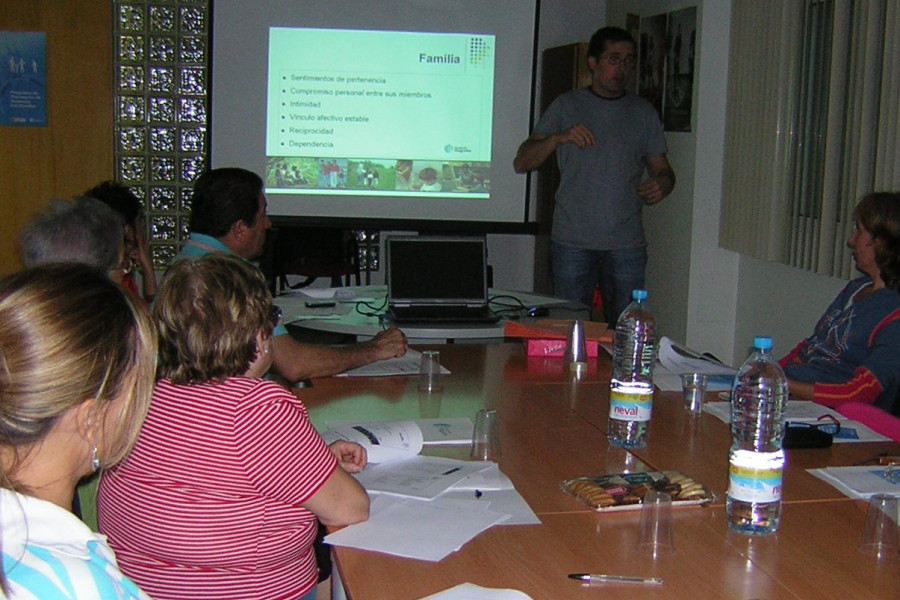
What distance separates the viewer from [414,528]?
5.58 ft

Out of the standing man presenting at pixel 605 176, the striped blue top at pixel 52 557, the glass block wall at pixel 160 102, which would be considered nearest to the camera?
the striped blue top at pixel 52 557

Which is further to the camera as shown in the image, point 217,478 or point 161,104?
point 161,104

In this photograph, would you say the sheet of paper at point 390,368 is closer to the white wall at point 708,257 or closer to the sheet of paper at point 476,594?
the sheet of paper at point 476,594

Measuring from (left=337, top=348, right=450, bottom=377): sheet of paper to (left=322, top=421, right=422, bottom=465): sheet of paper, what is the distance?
68 cm

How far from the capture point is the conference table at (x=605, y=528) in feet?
4.96

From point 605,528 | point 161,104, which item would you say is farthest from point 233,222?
point 161,104

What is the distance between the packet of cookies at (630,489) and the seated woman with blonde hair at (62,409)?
2.98 feet

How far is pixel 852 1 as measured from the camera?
4.14 metres

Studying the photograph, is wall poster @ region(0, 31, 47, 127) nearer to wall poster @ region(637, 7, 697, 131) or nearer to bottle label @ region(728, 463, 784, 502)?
wall poster @ region(637, 7, 697, 131)

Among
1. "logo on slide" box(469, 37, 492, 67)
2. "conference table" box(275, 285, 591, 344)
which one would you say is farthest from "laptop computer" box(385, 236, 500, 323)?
"logo on slide" box(469, 37, 492, 67)

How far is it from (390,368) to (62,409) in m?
1.84

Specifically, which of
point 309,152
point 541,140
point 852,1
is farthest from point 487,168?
point 852,1

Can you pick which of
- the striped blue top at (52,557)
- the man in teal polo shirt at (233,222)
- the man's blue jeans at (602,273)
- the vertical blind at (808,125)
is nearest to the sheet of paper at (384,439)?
the man in teal polo shirt at (233,222)

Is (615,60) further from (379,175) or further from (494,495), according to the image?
(494,495)
